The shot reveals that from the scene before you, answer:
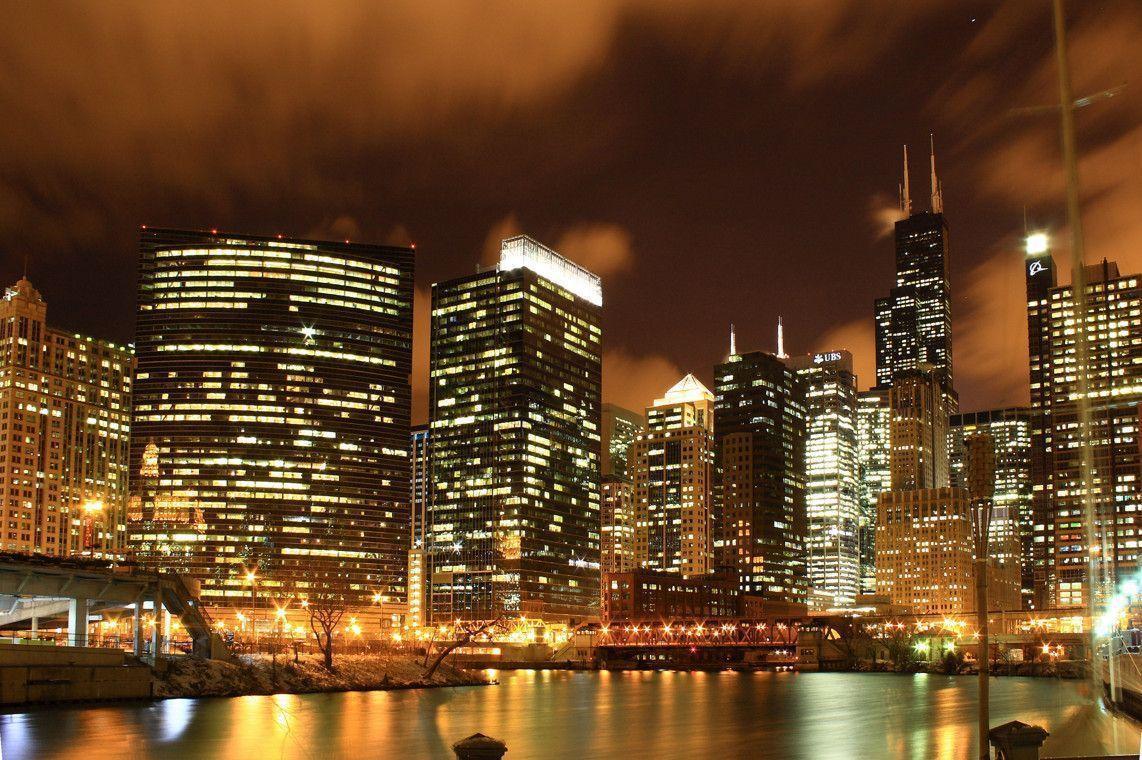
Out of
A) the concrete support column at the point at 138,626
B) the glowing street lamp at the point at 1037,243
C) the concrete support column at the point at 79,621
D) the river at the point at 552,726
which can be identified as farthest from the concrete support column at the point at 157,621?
the glowing street lamp at the point at 1037,243

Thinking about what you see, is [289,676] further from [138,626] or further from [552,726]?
[552,726]

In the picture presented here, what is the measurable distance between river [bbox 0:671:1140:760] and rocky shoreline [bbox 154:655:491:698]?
8.37 ft

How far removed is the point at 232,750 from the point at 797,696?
241ft

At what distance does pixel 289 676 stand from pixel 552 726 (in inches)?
1268

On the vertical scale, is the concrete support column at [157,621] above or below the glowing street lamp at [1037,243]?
below

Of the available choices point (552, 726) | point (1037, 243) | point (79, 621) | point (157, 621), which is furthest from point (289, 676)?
point (1037, 243)

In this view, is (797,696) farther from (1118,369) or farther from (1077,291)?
(1077,291)

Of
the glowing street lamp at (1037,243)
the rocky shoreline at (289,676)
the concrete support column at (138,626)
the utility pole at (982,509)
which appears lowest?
the rocky shoreline at (289,676)

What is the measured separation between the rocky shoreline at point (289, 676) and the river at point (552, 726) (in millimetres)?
2551

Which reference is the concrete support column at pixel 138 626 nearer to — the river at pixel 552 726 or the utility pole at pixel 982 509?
the river at pixel 552 726

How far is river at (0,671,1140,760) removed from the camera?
5353 cm

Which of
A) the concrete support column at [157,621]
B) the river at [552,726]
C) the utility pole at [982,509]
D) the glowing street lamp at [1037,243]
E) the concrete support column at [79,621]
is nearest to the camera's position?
the utility pole at [982,509]

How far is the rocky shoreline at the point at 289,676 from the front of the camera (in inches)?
3322

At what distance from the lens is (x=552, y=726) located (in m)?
72.8
